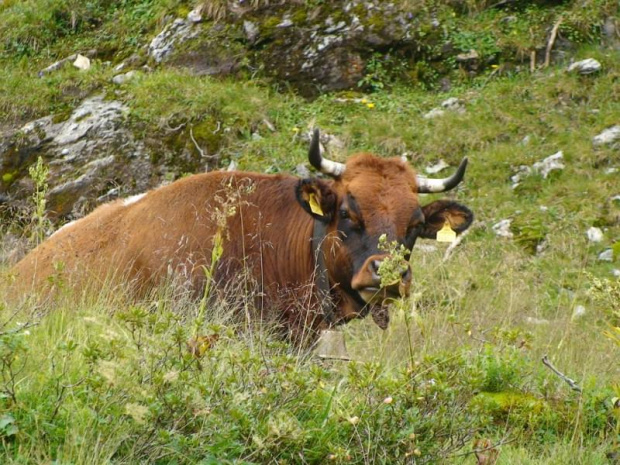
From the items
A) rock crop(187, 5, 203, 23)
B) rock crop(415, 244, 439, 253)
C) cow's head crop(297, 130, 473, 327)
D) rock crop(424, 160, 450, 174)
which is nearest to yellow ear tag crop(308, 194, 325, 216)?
cow's head crop(297, 130, 473, 327)

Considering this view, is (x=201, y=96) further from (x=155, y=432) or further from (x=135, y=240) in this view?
(x=155, y=432)

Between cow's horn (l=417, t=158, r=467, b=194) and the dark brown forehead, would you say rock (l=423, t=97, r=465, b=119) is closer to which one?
cow's horn (l=417, t=158, r=467, b=194)

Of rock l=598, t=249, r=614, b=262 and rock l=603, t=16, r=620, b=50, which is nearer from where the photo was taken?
rock l=598, t=249, r=614, b=262

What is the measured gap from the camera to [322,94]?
12.8 meters

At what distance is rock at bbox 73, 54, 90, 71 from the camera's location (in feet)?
45.6

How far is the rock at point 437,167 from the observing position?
1112cm

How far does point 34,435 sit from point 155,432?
0.43 m

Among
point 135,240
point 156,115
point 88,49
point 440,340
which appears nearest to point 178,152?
point 156,115

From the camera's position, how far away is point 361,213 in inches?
258

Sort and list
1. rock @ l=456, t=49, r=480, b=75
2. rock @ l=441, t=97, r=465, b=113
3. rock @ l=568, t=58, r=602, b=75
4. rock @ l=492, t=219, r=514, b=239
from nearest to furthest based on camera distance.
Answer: rock @ l=492, t=219, r=514, b=239 → rock @ l=568, t=58, r=602, b=75 → rock @ l=441, t=97, r=465, b=113 → rock @ l=456, t=49, r=480, b=75

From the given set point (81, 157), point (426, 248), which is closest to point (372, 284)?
point (426, 248)

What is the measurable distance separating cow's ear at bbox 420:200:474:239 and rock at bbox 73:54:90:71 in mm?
8086

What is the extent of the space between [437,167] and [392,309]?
5093mm

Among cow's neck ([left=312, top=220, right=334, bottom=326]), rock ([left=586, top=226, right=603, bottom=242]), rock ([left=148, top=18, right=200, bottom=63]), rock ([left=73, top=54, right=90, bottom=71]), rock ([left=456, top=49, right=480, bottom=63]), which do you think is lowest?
rock ([left=586, top=226, right=603, bottom=242])
